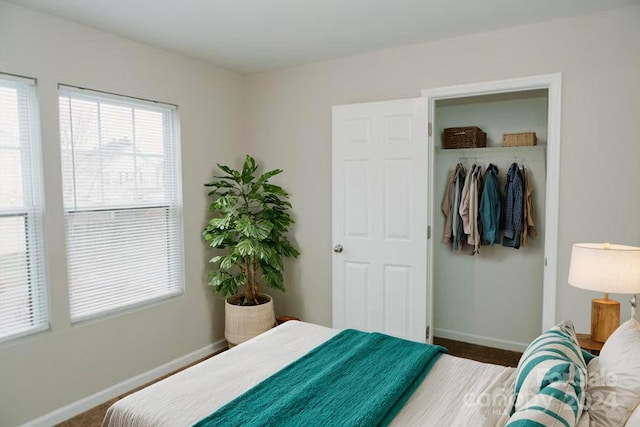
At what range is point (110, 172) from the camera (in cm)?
295

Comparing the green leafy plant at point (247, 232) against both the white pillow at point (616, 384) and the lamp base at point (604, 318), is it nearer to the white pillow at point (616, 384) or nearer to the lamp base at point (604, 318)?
the lamp base at point (604, 318)

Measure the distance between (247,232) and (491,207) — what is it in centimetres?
205

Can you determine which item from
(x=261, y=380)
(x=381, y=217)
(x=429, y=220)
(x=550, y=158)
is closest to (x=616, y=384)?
(x=261, y=380)

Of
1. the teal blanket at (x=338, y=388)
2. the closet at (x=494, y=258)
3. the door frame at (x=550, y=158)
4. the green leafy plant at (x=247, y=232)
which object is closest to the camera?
the teal blanket at (x=338, y=388)

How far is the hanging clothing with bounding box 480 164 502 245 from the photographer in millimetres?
3580

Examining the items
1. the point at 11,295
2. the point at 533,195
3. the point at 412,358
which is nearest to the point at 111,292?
the point at 11,295

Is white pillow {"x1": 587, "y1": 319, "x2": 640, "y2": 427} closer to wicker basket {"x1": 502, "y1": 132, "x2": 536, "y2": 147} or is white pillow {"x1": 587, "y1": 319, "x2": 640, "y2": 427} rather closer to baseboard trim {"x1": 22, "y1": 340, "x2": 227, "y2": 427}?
wicker basket {"x1": 502, "y1": 132, "x2": 536, "y2": 147}

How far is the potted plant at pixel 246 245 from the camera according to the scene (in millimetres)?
3340

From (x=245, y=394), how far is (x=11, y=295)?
1.70 metres

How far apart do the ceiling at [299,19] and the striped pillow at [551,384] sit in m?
1.92

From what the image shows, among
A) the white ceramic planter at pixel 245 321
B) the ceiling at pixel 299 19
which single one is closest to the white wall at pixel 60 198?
the ceiling at pixel 299 19

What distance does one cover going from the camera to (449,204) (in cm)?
385

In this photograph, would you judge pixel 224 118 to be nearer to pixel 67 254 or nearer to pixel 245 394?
pixel 67 254

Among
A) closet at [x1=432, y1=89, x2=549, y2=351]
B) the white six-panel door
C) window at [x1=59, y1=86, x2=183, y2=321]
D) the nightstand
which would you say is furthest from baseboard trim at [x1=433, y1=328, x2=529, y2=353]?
window at [x1=59, y1=86, x2=183, y2=321]
